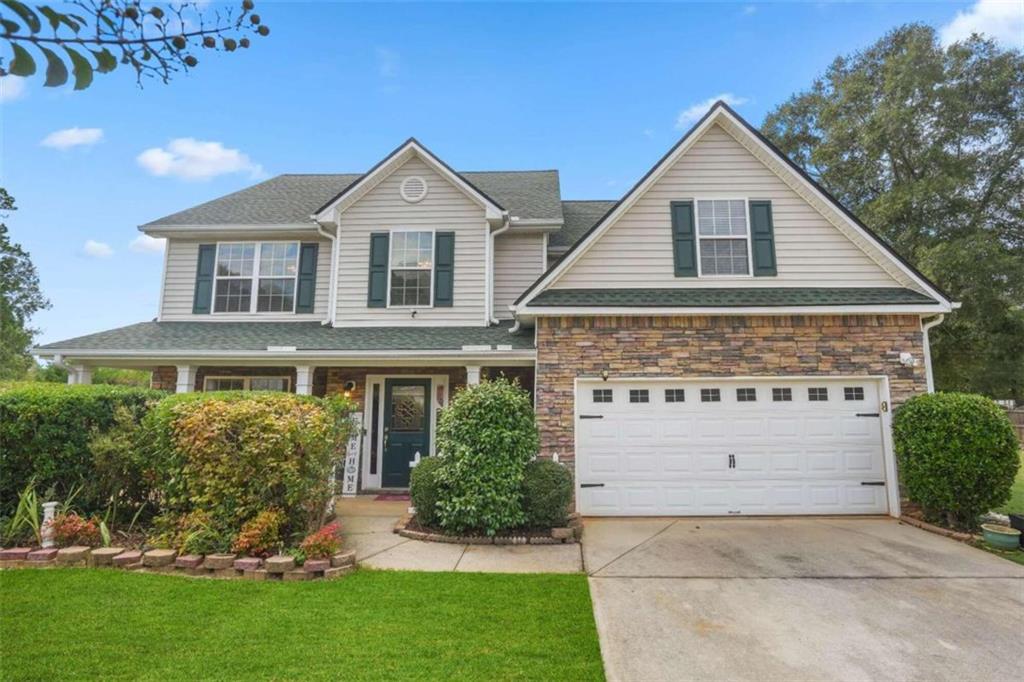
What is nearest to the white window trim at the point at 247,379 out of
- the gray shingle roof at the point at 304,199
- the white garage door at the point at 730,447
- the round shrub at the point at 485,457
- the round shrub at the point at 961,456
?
the gray shingle roof at the point at 304,199

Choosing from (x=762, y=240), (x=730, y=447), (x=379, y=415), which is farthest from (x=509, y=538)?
(x=762, y=240)

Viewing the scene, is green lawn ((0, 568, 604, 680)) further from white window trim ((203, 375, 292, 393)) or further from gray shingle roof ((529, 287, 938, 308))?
white window trim ((203, 375, 292, 393))

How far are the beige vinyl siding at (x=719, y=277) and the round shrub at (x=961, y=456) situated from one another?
8.72 feet

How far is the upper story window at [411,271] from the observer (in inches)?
428

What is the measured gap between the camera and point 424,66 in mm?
11445

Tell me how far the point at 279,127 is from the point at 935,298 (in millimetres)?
13922

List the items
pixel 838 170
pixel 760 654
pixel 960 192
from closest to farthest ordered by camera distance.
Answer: pixel 760 654 < pixel 960 192 < pixel 838 170

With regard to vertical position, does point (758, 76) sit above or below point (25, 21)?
above

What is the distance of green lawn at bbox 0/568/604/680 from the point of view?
11.4 feet

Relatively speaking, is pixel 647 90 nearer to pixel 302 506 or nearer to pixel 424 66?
pixel 424 66

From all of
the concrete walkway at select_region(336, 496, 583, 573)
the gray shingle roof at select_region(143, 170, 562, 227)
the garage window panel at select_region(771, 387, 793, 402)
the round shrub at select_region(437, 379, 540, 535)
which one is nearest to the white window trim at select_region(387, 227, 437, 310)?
the gray shingle roof at select_region(143, 170, 562, 227)

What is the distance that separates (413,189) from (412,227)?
90cm

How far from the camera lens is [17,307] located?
2623 centimetres

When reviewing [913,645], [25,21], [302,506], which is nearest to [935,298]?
[913,645]
